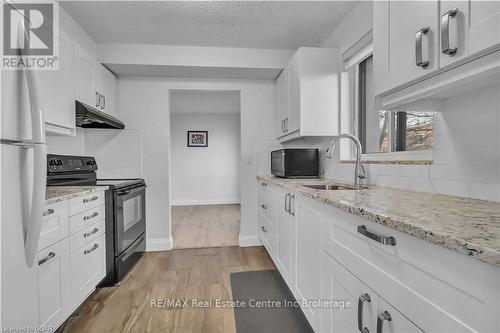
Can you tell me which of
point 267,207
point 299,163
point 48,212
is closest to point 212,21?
point 299,163

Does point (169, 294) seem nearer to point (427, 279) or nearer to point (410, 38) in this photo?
point (427, 279)

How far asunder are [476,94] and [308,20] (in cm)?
163

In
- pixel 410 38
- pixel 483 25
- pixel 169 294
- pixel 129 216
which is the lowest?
pixel 169 294

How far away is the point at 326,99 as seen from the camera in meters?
2.40

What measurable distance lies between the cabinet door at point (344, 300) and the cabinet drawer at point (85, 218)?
1.52 m

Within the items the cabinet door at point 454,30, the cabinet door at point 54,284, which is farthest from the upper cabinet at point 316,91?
the cabinet door at point 54,284

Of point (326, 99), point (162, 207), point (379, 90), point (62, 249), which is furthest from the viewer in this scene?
point (162, 207)

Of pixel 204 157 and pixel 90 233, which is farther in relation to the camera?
pixel 204 157

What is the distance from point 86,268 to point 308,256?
59.7 inches

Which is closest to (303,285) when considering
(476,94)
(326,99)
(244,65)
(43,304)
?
(476,94)

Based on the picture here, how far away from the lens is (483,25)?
777 millimetres

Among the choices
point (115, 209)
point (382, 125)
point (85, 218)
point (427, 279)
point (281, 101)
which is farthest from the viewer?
point (281, 101)

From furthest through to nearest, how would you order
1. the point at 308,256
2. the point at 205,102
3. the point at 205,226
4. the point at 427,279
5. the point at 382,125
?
the point at 205,102 → the point at 205,226 → the point at 382,125 → the point at 308,256 → the point at 427,279

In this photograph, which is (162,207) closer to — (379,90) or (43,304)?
(43,304)
